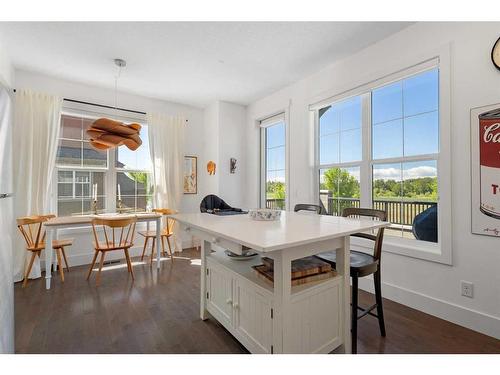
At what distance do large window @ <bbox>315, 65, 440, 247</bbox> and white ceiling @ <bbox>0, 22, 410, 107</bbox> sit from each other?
590 millimetres

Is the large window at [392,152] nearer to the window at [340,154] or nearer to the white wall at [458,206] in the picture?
the window at [340,154]

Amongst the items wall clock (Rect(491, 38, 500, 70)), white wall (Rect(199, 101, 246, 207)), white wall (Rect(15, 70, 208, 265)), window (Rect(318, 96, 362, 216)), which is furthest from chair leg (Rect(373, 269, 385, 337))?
white wall (Rect(15, 70, 208, 265))

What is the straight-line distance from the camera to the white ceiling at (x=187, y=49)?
2.38 m

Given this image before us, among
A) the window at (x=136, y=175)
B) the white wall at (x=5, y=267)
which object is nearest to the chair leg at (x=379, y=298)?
the white wall at (x=5, y=267)

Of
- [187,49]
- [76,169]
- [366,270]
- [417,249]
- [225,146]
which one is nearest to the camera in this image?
[366,270]

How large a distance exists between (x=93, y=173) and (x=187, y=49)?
2.46 metres

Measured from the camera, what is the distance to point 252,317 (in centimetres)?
152

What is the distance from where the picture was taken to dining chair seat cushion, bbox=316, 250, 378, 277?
1.63 meters

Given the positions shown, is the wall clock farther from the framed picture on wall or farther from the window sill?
the framed picture on wall

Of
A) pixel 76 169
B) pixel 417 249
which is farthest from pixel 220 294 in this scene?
pixel 76 169

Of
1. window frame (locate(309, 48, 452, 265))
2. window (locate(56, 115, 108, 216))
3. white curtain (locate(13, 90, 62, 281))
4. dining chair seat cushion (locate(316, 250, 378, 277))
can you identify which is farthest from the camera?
window (locate(56, 115, 108, 216))

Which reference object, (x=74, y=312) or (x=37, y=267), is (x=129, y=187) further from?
(x=74, y=312)

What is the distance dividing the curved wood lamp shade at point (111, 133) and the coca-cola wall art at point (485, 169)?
3.06 m

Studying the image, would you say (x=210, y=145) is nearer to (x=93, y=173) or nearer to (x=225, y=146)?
(x=225, y=146)
